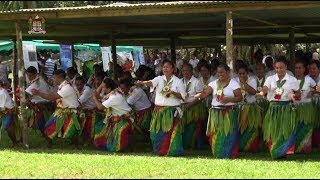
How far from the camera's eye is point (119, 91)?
31.8 feet

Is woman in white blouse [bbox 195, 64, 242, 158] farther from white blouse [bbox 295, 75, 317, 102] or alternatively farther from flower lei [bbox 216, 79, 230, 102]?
white blouse [bbox 295, 75, 317, 102]

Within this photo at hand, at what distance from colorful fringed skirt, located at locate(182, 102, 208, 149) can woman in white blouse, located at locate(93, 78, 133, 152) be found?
0.97m

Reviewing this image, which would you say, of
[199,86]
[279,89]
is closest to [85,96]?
[199,86]

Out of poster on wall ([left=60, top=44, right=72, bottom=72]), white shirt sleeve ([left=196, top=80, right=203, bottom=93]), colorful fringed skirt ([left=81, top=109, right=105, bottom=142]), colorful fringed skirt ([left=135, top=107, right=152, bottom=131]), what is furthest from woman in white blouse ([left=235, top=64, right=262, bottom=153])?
poster on wall ([left=60, top=44, right=72, bottom=72])

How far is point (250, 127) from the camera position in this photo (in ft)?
30.3

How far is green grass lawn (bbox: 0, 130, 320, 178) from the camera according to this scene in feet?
24.3

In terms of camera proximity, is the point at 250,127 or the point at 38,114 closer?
the point at 250,127

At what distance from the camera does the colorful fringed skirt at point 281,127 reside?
8492 millimetres

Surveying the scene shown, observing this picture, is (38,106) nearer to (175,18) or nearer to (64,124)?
(64,124)

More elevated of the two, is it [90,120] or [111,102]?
[111,102]

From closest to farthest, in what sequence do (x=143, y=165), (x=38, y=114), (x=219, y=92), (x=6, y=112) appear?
(x=143, y=165)
(x=219, y=92)
(x=6, y=112)
(x=38, y=114)

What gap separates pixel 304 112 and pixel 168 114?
2.16 m

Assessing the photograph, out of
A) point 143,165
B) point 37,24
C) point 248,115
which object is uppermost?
point 37,24

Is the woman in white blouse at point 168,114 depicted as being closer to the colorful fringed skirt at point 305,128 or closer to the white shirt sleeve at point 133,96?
the white shirt sleeve at point 133,96
